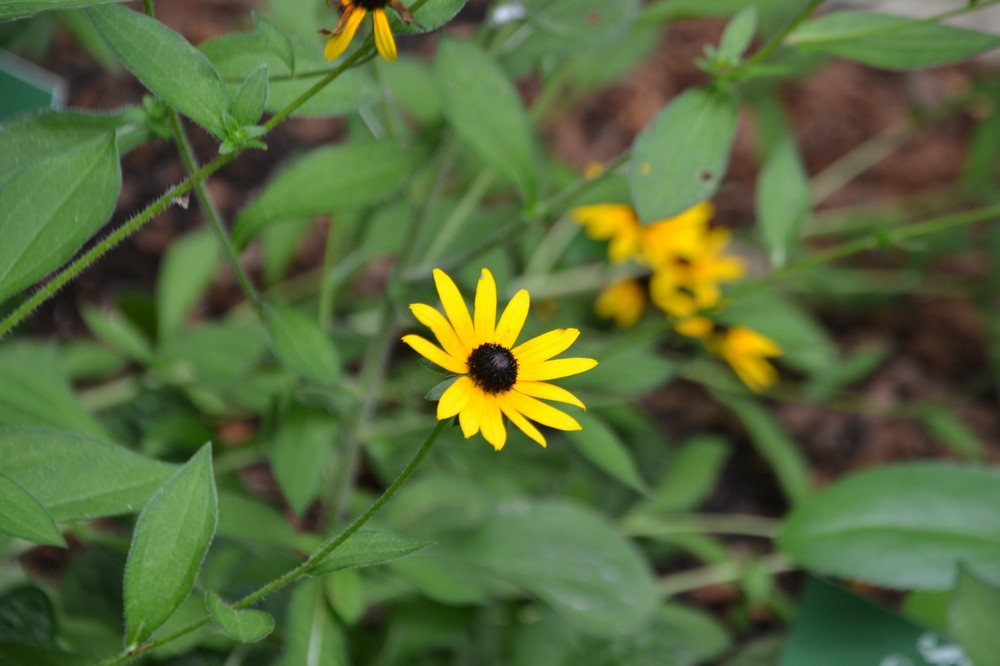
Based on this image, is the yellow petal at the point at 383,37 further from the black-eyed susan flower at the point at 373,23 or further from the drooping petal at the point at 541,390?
the drooping petal at the point at 541,390

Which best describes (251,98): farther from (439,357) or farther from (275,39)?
(439,357)

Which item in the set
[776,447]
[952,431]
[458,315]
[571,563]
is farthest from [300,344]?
[952,431]

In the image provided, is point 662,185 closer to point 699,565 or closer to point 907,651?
point 907,651

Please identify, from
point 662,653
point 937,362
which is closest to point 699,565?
point 662,653

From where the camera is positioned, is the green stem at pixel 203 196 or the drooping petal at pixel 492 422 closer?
the drooping petal at pixel 492 422

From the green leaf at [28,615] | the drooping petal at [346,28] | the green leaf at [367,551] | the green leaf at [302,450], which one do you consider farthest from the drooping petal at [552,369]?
the green leaf at [28,615]

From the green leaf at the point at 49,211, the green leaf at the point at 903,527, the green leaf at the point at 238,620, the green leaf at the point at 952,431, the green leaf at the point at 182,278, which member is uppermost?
the green leaf at the point at 182,278

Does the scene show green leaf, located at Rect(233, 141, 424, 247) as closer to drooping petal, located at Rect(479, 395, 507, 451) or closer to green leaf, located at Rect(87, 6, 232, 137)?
green leaf, located at Rect(87, 6, 232, 137)
